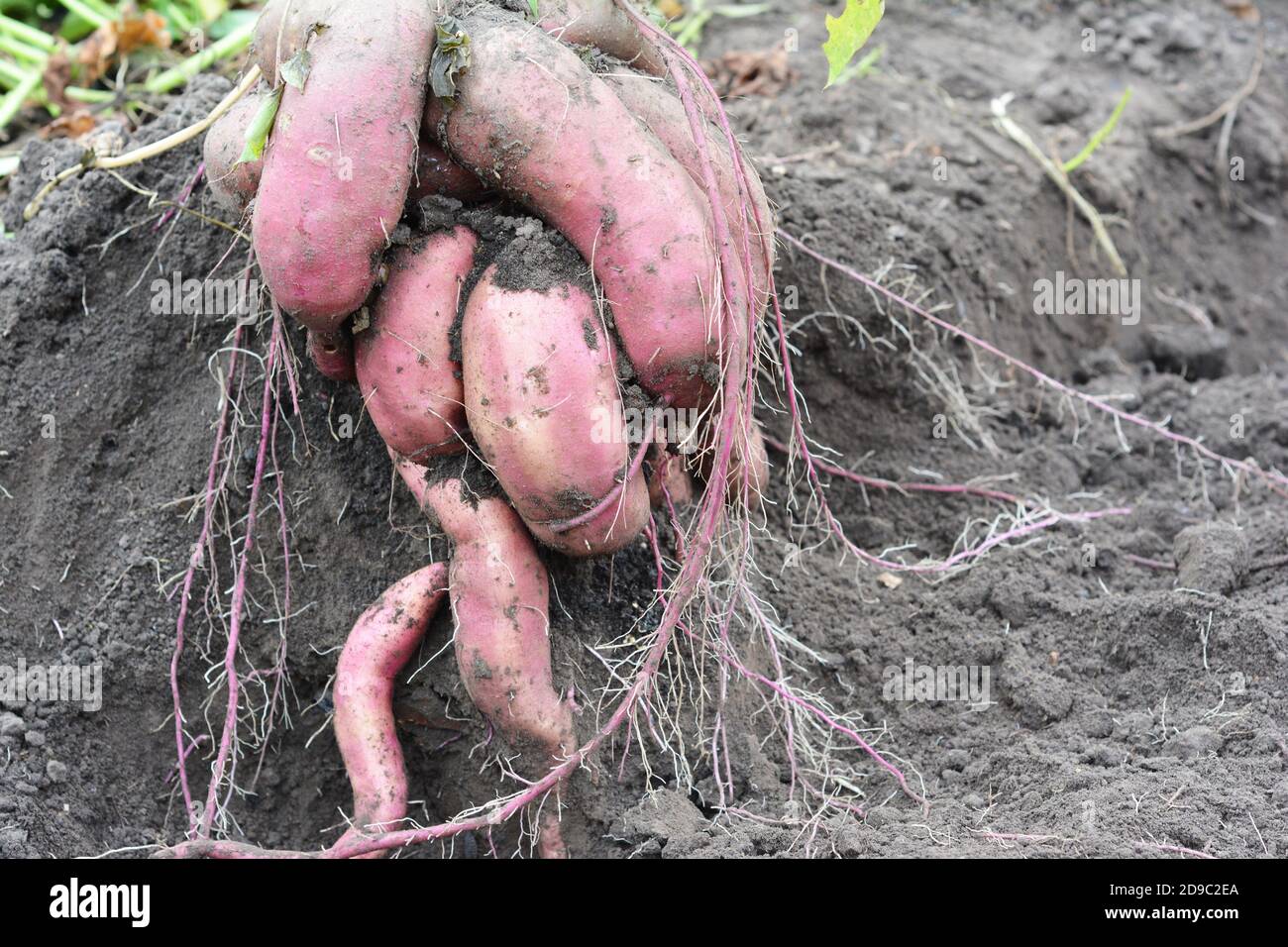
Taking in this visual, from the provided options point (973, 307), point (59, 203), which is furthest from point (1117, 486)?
point (59, 203)

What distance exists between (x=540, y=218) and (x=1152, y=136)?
2.88 meters

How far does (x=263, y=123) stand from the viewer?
199 centimetres

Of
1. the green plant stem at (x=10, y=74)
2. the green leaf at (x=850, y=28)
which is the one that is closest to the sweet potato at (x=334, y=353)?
the green leaf at (x=850, y=28)

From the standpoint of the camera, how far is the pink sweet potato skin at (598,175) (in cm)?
197

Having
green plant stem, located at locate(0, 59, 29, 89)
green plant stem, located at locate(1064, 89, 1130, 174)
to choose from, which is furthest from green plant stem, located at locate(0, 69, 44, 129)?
green plant stem, located at locate(1064, 89, 1130, 174)

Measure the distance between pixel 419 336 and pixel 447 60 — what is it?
423mm

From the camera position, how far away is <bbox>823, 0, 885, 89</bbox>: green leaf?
2.14 meters

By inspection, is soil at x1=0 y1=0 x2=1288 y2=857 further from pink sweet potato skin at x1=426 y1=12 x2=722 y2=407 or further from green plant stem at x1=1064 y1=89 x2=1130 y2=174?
pink sweet potato skin at x1=426 y1=12 x2=722 y2=407

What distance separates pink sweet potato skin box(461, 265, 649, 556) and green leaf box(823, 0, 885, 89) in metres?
0.61

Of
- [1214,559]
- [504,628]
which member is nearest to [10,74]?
[504,628]

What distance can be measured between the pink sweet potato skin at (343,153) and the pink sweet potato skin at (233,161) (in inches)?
8.9

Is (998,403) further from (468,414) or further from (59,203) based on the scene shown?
(59,203)

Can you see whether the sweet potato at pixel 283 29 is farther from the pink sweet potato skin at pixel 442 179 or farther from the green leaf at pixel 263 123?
the pink sweet potato skin at pixel 442 179

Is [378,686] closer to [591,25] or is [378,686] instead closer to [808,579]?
[808,579]
